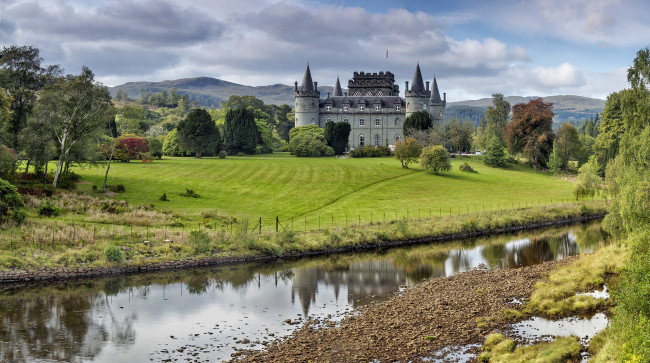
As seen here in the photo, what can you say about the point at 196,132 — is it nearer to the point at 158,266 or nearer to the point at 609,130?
the point at 158,266

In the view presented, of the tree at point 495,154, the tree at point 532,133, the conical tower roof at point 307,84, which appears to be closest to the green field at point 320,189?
the tree at point 495,154

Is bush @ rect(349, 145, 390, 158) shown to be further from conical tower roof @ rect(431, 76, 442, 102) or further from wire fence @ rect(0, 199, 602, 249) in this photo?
wire fence @ rect(0, 199, 602, 249)

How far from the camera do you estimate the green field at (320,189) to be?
4594 cm

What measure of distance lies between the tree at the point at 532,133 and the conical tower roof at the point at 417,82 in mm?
24723

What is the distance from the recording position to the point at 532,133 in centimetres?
8350

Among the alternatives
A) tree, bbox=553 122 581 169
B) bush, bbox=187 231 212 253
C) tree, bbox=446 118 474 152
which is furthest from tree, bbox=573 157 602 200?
bush, bbox=187 231 212 253

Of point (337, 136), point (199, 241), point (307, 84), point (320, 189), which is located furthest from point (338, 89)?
point (199, 241)

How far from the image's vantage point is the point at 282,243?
1396 inches

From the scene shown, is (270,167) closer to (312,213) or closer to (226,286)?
(312,213)

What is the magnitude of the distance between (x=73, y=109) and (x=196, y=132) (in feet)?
109

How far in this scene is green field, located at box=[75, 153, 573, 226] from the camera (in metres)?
45.9

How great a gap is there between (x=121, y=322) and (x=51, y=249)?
418 inches

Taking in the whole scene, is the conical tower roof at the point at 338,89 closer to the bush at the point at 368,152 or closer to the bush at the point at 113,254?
the bush at the point at 368,152

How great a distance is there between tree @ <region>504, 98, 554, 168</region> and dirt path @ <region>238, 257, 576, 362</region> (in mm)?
57123
